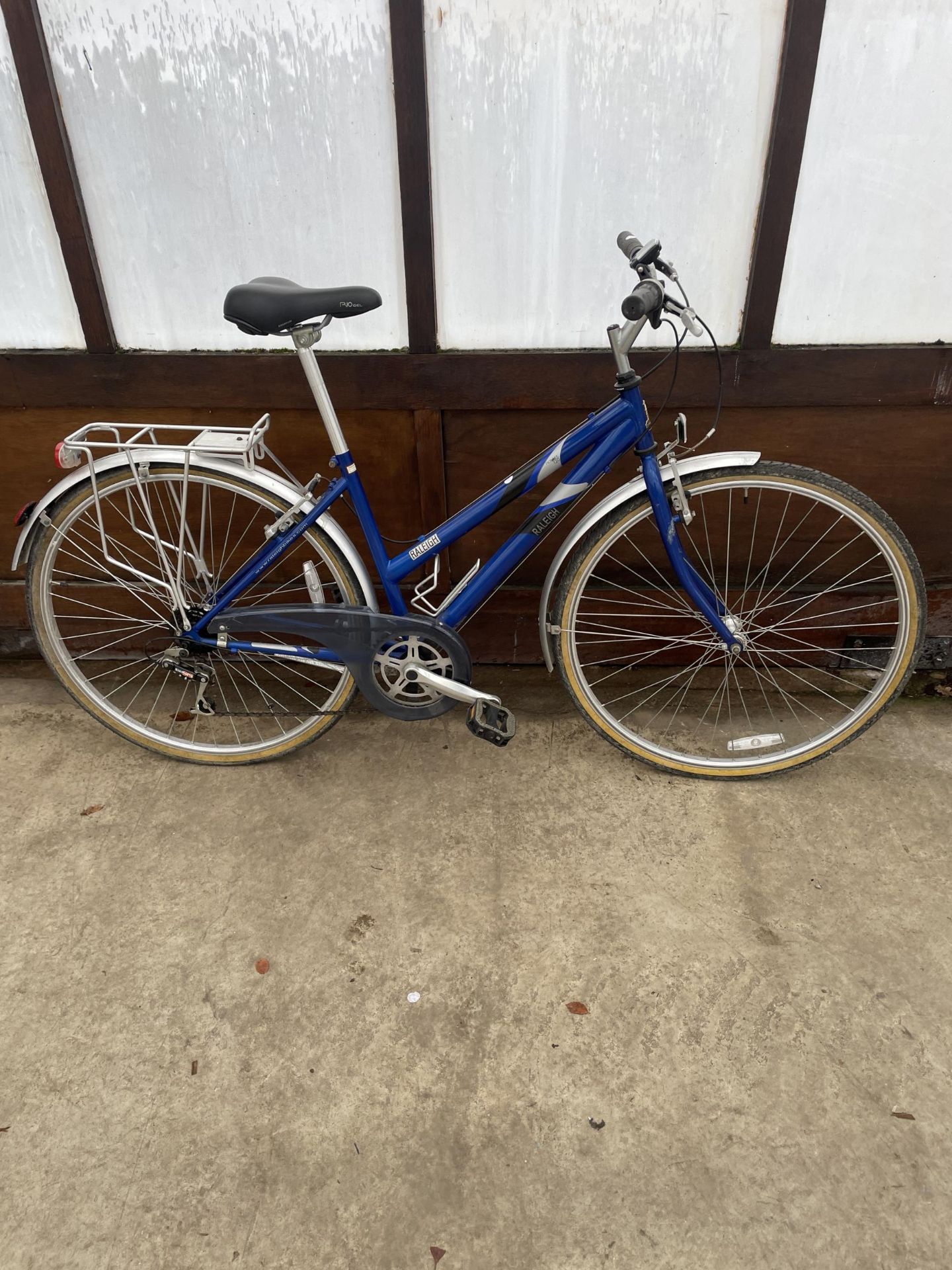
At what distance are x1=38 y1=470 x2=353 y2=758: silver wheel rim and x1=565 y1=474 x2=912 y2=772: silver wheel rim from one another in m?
0.76

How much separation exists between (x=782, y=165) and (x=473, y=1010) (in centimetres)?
242

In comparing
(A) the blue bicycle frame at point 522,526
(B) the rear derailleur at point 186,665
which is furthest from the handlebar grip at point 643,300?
(B) the rear derailleur at point 186,665

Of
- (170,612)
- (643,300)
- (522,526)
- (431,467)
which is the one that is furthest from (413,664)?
(643,300)

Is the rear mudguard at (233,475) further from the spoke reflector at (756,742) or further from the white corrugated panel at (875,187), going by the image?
the white corrugated panel at (875,187)

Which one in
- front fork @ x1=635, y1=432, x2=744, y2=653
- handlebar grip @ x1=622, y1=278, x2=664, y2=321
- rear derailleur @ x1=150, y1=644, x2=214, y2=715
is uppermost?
handlebar grip @ x1=622, y1=278, x2=664, y2=321

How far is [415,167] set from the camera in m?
2.19

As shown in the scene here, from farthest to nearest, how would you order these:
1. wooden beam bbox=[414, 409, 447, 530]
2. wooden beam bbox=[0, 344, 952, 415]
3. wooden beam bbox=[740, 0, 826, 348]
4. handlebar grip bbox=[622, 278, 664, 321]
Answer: wooden beam bbox=[414, 409, 447, 530], wooden beam bbox=[0, 344, 952, 415], wooden beam bbox=[740, 0, 826, 348], handlebar grip bbox=[622, 278, 664, 321]

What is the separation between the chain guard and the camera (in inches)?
89.5

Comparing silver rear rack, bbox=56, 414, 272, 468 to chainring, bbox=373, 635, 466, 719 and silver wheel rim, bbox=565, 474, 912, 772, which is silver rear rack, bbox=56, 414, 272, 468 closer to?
chainring, bbox=373, 635, 466, 719

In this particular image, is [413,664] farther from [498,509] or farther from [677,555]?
[677,555]

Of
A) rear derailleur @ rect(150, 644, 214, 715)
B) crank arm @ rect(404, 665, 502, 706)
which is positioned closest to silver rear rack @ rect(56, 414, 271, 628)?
rear derailleur @ rect(150, 644, 214, 715)

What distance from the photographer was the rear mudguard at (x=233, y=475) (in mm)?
2186

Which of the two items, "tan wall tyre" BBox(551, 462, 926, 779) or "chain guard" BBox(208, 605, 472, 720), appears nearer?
"chain guard" BBox(208, 605, 472, 720)

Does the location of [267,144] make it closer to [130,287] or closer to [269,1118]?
[130,287]
